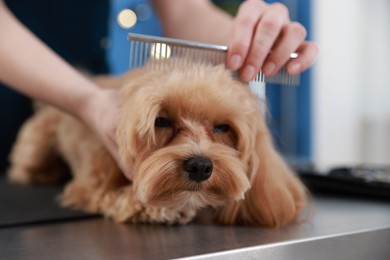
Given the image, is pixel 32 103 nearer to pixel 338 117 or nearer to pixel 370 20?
pixel 338 117

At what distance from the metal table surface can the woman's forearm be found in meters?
0.24

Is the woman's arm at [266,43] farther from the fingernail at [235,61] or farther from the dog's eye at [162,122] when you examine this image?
the dog's eye at [162,122]

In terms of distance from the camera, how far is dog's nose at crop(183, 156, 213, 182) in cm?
80

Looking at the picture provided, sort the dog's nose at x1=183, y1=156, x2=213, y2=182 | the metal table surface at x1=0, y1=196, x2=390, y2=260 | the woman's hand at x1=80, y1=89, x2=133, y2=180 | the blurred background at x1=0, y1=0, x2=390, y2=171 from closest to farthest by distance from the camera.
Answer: the metal table surface at x1=0, y1=196, x2=390, y2=260
the dog's nose at x1=183, y1=156, x2=213, y2=182
the woman's hand at x1=80, y1=89, x2=133, y2=180
the blurred background at x1=0, y1=0, x2=390, y2=171

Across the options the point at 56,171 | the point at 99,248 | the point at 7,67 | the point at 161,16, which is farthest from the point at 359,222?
the point at 56,171

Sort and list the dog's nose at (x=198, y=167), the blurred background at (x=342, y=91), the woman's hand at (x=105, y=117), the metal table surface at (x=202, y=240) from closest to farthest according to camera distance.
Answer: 1. the metal table surface at (x=202, y=240)
2. the dog's nose at (x=198, y=167)
3. the woman's hand at (x=105, y=117)
4. the blurred background at (x=342, y=91)

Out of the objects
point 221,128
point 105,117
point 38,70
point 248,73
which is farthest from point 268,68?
point 38,70

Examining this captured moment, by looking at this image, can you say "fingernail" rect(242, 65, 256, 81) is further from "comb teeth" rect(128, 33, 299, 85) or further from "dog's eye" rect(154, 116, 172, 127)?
"dog's eye" rect(154, 116, 172, 127)

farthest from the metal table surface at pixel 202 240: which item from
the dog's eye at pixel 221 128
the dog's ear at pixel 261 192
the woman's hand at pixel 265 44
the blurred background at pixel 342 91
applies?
the blurred background at pixel 342 91

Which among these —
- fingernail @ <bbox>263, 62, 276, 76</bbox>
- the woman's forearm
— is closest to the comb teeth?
fingernail @ <bbox>263, 62, 276, 76</bbox>

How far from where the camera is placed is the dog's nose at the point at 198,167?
2.62 feet

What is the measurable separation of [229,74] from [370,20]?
238cm

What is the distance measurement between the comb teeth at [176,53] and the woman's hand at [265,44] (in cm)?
2

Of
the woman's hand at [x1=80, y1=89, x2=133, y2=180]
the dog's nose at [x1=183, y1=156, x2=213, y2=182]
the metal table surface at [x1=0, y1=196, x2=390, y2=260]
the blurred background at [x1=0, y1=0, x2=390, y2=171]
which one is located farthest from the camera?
the blurred background at [x1=0, y1=0, x2=390, y2=171]
